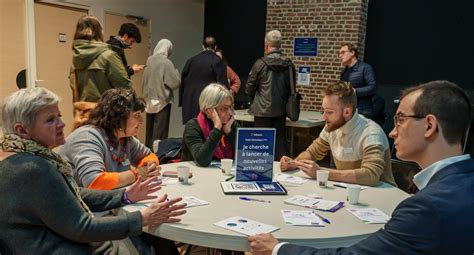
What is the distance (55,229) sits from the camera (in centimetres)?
132

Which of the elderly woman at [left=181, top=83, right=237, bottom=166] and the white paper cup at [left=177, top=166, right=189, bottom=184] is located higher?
the elderly woman at [left=181, top=83, right=237, bottom=166]

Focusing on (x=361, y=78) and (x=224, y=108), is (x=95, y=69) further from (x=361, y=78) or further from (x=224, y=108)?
(x=361, y=78)

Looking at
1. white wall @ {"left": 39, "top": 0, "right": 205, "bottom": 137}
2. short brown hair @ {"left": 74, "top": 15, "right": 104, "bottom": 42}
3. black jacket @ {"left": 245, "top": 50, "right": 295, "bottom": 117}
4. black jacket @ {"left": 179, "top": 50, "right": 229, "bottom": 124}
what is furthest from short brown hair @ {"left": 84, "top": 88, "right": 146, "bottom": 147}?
white wall @ {"left": 39, "top": 0, "right": 205, "bottom": 137}

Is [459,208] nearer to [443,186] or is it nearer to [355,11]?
[443,186]

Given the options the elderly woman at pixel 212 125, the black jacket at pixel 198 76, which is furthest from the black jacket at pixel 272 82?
the elderly woman at pixel 212 125

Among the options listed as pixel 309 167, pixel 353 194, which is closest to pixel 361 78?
pixel 309 167

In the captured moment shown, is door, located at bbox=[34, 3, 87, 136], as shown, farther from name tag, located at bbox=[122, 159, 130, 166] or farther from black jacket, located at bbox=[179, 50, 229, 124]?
name tag, located at bbox=[122, 159, 130, 166]

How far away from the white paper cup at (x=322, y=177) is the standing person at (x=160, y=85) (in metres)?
2.99

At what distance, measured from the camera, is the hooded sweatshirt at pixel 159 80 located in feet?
15.5

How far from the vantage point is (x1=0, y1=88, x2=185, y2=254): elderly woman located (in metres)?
1.27

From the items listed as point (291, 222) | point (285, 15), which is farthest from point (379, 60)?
point (291, 222)

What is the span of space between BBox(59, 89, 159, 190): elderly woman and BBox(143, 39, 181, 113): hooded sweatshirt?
248cm

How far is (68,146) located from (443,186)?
1.64 m

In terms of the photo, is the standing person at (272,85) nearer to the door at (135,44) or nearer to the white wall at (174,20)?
the door at (135,44)
